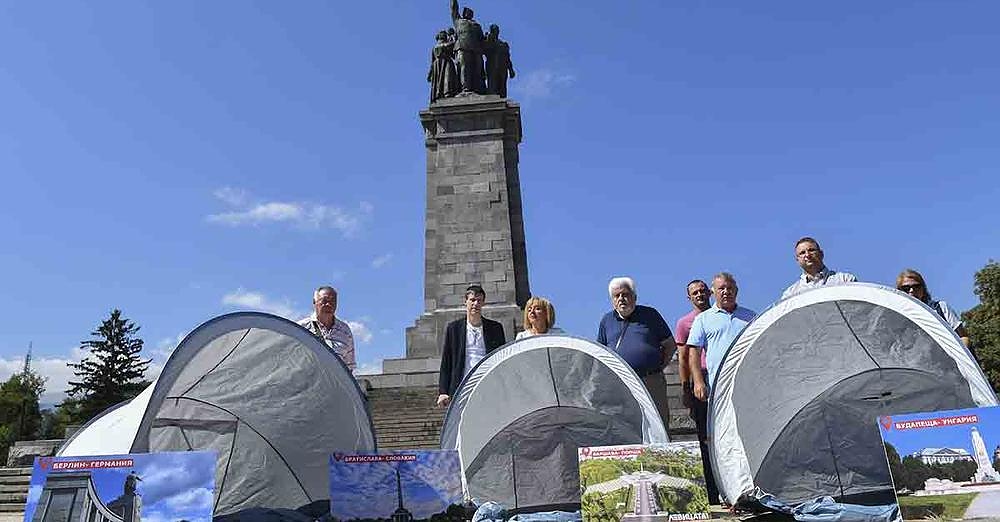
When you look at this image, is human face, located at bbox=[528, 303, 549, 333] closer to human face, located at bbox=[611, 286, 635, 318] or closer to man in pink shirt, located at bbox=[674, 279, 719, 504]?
human face, located at bbox=[611, 286, 635, 318]

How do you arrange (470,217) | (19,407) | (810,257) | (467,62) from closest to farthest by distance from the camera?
(810,257), (470,217), (467,62), (19,407)

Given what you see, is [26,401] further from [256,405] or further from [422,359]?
[256,405]

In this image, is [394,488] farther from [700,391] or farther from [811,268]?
[811,268]

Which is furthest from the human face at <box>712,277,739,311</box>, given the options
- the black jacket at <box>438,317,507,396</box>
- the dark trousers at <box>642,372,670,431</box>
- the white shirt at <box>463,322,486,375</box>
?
the white shirt at <box>463,322,486,375</box>

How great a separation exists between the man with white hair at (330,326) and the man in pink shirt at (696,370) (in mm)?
2815

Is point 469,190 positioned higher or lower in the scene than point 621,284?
higher

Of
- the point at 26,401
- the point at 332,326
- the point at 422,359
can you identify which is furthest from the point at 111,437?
the point at 26,401

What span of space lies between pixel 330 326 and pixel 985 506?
15.5ft

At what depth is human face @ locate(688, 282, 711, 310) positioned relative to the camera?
5934mm

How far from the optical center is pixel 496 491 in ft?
18.0

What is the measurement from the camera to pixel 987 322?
2514cm

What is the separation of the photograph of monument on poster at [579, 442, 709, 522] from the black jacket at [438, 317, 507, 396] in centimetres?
161

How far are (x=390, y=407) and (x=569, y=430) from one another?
611 centimetres

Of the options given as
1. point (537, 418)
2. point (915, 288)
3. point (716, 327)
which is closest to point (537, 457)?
point (537, 418)
